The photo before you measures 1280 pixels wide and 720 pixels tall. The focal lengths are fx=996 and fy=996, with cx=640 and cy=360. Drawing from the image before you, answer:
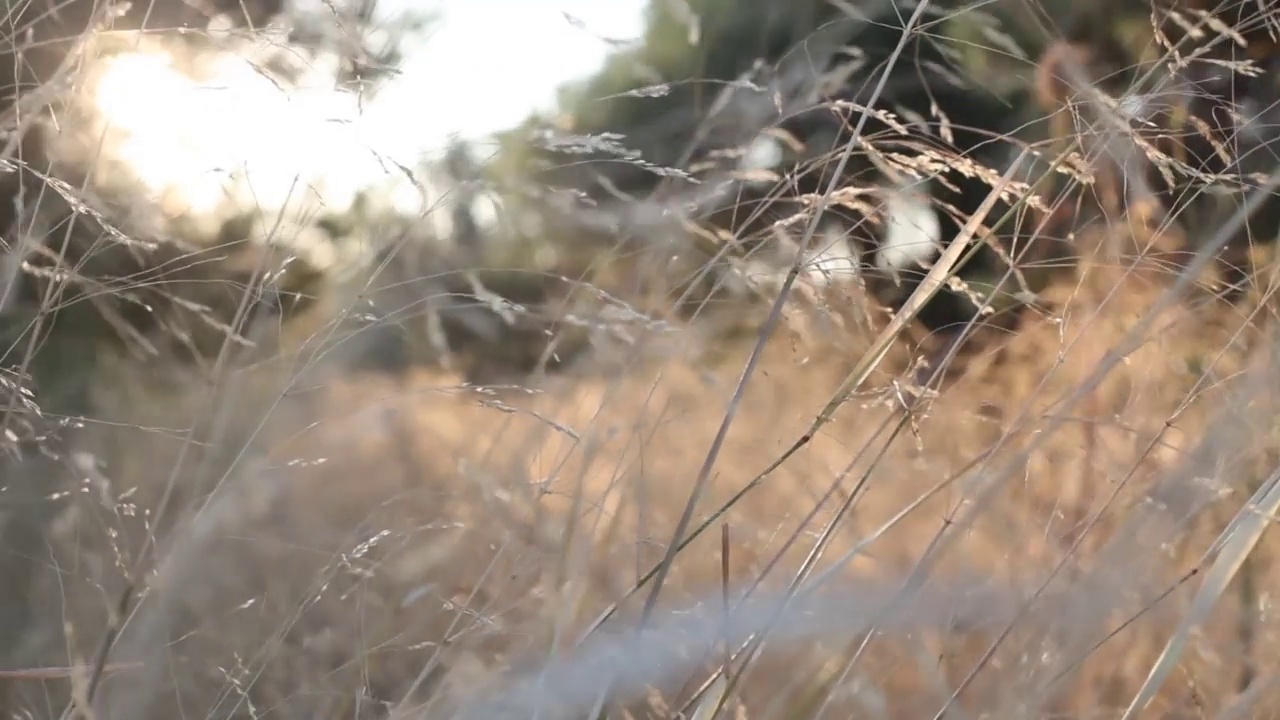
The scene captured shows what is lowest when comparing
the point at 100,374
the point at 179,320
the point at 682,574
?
the point at 100,374

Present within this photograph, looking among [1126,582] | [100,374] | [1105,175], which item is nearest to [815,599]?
[1126,582]

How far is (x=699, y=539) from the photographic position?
3.42 feet

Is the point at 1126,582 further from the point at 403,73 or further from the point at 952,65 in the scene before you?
the point at 403,73

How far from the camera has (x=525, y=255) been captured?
1.05 meters

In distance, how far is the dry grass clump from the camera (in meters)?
0.67

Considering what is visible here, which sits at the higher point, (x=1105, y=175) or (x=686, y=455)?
(x=1105, y=175)

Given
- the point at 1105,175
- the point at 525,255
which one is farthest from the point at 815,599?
the point at 1105,175

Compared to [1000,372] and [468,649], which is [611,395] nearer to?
[468,649]

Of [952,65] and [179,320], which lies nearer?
[952,65]

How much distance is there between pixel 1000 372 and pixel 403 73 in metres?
0.94

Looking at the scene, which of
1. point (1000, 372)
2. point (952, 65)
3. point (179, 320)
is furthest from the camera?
point (1000, 372)

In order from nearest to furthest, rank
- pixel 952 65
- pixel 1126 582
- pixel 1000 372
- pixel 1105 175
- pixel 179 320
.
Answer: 1. pixel 1126 582
2. pixel 952 65
3. pixel 179 320
4. pixel 1105 175
5. pixel 1000 372

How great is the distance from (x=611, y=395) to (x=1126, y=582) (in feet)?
1.25

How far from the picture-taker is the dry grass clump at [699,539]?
67 centimetres
